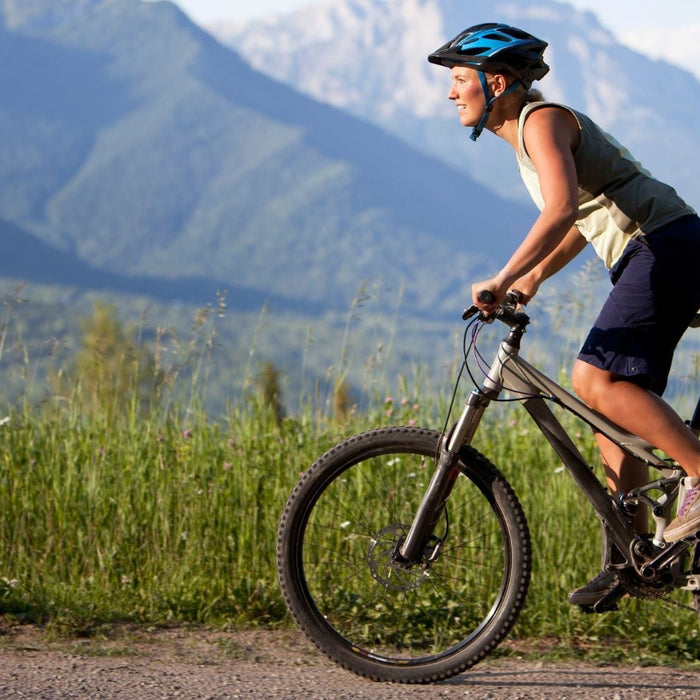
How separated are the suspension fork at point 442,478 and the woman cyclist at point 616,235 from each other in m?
0.33

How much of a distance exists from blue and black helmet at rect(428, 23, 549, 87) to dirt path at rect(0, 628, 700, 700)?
6.19 ft

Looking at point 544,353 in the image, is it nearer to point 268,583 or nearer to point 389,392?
point 389,392

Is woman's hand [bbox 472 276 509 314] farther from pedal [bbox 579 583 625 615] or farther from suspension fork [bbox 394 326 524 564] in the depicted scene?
pedal [bbox 579 583 625 615]

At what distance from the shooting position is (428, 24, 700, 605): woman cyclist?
3230 millimetres

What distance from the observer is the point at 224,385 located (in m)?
145

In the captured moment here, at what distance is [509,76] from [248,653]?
2.12 m

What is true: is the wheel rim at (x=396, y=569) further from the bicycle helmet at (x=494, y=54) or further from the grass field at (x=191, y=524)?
the bicycle helmet at (x=494, y=54)

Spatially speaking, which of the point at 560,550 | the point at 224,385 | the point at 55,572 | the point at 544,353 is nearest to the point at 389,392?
the point at 544,353

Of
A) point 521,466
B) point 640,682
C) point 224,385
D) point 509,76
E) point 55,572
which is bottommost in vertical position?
point 224,385

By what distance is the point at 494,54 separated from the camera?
3.31 m

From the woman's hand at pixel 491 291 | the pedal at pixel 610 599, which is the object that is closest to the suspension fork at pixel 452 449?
the woman's hand at pixel 491 291

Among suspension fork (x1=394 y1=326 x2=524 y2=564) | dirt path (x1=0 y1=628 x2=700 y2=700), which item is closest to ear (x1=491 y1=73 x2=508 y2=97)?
suspension fork (x1=394 y1=326 x2=524 y2=564)

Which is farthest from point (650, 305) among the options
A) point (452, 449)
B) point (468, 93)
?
point (468, 93)

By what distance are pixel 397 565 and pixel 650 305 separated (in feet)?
3.73
